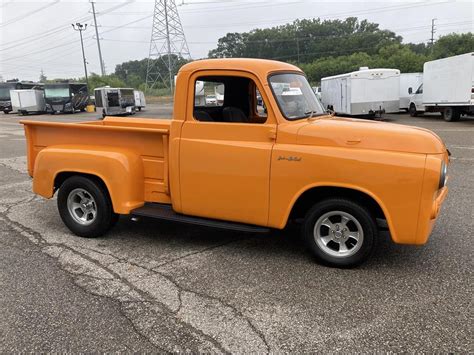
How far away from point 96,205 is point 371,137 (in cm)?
325

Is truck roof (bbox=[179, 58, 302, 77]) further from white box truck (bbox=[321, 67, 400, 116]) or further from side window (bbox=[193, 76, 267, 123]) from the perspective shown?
white box truck (bbox=[321, 67, 400, 116])

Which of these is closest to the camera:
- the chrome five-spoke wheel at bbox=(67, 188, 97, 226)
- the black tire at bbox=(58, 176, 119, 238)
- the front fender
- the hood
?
the hood

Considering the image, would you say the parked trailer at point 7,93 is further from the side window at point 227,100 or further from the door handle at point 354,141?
the door handle at point 354,141

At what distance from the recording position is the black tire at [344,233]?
3.99 m

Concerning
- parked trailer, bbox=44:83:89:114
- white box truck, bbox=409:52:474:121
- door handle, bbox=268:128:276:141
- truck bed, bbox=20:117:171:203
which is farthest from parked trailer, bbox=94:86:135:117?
door handle, bbox=268:128:276:141

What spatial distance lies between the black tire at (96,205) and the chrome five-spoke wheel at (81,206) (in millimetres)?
29

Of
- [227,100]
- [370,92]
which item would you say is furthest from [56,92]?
[227,100]

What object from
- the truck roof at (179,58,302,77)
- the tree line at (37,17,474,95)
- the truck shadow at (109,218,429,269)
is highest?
the tree line at (37,17,474,95)

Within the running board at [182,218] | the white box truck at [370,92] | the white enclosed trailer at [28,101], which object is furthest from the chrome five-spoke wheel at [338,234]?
the white enclosed trailer at [28,101]

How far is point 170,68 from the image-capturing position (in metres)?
61.5

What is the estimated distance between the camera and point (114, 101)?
32.5 m

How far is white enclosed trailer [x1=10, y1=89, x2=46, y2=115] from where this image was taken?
3847 cm

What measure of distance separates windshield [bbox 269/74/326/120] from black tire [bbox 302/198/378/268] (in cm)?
101

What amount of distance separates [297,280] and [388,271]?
0.94 m
